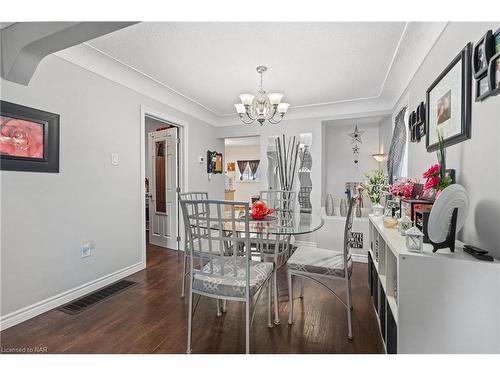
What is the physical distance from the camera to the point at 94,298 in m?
2.39

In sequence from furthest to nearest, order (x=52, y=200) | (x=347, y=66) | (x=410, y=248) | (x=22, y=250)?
(x=347, y=66) < (x=52, y=200) < (x=22, y=250) < (x=410, y=248)

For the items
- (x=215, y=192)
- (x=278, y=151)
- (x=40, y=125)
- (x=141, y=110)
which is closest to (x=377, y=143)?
(x=278, y=151)

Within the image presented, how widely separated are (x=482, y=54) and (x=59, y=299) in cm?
347

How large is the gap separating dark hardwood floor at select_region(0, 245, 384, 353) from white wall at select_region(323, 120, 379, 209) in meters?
2.83

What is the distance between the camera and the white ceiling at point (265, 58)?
80.0 inches

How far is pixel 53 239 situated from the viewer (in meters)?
2.21

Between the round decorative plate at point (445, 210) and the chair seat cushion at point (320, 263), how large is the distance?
2.61 feet

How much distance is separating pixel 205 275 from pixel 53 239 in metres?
1.56

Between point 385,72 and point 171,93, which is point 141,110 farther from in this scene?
point 385,72

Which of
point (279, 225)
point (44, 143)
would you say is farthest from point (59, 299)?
point (279, 225)

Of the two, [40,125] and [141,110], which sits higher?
[141,110]

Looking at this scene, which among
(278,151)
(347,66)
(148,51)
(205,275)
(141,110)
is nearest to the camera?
(205,275)

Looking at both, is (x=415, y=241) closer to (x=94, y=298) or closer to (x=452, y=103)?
(x=452, y=103)

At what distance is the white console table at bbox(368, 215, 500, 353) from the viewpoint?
104cm
